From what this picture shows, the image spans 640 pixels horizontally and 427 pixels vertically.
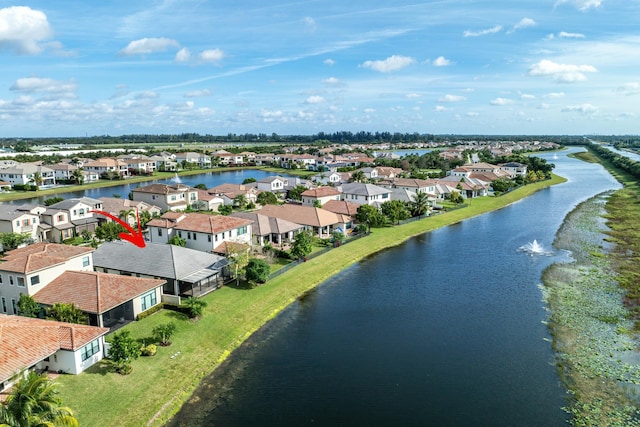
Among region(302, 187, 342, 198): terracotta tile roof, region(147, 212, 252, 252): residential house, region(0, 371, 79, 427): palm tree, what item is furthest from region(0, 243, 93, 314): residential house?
region(302, 187, 342, 198): terracotta tile roof

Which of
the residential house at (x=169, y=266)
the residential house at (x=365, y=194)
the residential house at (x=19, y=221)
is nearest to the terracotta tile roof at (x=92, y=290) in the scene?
the residential house at (x=169, y=266)

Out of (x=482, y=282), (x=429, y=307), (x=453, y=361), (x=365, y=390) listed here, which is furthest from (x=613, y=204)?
(x=365, y=390)

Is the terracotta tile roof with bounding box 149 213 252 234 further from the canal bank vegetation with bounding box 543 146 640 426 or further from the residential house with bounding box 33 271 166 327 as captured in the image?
the canal bank vegetation with bounding box 543 146 640 426

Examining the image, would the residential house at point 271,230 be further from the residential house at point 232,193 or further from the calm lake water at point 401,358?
the residential house at point 232,193

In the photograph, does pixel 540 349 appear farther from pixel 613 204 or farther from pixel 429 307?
pixel 613 204

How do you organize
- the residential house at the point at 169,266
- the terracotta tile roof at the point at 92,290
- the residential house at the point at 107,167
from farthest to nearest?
the residential house at the point at 107,167 → the residential house at the point at 169,266 → the terracotta tile roof at the point at 92,290

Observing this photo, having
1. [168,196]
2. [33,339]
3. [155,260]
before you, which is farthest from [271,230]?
[33,339]

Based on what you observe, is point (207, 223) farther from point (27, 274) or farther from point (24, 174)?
point (24, 174)
